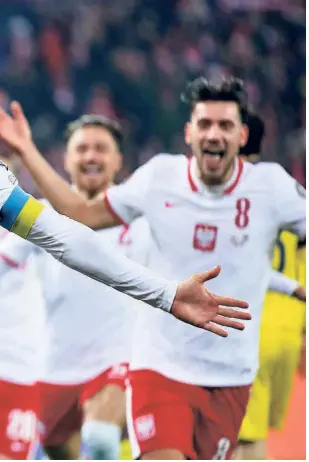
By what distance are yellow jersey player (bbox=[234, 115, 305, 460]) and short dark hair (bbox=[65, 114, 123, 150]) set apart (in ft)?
1.58

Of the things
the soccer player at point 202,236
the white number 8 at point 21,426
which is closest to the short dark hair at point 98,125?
the soccer player at point 202,236

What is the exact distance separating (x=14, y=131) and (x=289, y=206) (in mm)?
860

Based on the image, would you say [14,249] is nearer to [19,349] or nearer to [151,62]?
[19,349]

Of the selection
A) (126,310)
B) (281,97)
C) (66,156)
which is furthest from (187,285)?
(281,97)

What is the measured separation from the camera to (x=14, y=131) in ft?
8.58

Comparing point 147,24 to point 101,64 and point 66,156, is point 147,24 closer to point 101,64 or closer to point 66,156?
point 101,64

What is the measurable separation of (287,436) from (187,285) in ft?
4.42

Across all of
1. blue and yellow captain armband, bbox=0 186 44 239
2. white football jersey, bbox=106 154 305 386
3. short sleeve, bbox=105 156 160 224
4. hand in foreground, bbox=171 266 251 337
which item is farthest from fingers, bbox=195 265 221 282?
short sleeve, bbox=105 156 160 224

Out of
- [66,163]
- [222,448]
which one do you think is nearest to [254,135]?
[66,163]

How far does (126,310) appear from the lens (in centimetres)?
284

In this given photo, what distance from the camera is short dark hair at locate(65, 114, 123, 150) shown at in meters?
3.06

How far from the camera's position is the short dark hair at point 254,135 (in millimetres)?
2840

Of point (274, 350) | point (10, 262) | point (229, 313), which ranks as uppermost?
point (10, 262)

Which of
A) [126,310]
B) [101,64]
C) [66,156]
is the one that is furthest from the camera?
[101,64]
